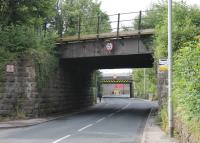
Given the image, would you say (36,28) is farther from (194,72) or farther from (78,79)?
(194,72)

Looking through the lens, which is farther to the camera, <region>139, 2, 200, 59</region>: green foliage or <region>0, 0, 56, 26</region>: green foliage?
<region>0, 0, 56, 26</region>: green foliage

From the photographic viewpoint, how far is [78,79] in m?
44.8

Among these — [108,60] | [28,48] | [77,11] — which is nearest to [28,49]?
[28,48]

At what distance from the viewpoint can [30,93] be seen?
3142 cm

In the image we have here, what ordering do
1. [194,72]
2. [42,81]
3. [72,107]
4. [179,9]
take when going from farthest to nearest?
[72,107] < [42,81] < [179,9] < [194,72]

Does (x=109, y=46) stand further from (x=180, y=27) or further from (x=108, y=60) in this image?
(x=180, y=27)

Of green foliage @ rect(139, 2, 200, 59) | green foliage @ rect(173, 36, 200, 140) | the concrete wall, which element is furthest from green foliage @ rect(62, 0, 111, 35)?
green foliage @ rect(173, 36, 200, 140)

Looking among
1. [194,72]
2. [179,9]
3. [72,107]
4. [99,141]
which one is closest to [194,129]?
[194,72]

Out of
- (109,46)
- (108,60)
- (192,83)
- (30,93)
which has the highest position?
(109,46)

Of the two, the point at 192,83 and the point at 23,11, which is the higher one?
the point at 23,11

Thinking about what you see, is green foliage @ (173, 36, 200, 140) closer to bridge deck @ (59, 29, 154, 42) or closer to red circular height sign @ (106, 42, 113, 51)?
bridge deck @ (59, 29, 154, 42)

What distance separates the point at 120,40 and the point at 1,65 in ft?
28.7

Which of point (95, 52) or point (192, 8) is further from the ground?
point (192, 8)

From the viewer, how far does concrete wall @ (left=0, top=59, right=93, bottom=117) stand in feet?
99.3
